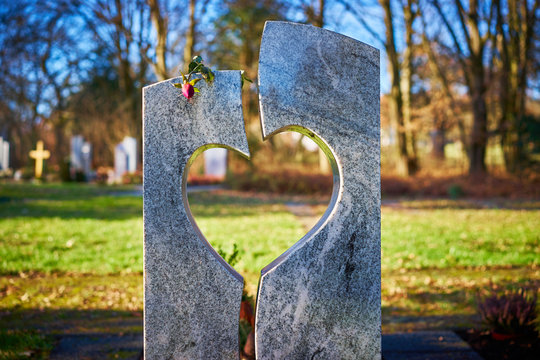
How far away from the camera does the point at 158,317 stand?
2184 mm

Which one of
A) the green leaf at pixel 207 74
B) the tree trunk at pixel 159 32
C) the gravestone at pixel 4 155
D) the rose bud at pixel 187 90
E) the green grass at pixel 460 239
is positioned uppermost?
the tree trunk at pixel 159 32

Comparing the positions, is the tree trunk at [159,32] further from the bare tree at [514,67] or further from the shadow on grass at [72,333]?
the bare tree at [514,67]

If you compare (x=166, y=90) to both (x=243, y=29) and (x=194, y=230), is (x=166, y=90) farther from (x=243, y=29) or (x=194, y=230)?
(x=243, y=29)

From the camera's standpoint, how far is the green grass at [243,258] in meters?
3.63

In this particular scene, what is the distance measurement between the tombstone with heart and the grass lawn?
1.27m

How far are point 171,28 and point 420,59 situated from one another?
13.8m

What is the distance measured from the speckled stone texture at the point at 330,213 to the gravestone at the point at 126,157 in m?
17.8

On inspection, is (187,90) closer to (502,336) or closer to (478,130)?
(502,336)

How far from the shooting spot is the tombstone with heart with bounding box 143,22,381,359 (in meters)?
2.18

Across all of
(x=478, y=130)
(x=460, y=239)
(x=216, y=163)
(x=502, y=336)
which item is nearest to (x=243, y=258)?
(x=502, y=336)

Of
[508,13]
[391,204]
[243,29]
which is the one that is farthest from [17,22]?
[508,13]

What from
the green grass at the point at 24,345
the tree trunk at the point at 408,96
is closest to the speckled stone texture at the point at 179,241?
the green grass at the point at 24,345

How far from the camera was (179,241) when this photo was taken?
7.19 ft

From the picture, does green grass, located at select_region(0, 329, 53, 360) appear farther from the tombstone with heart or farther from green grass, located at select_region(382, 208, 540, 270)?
green grass, located at select_region(382, 208, 540, 270)
